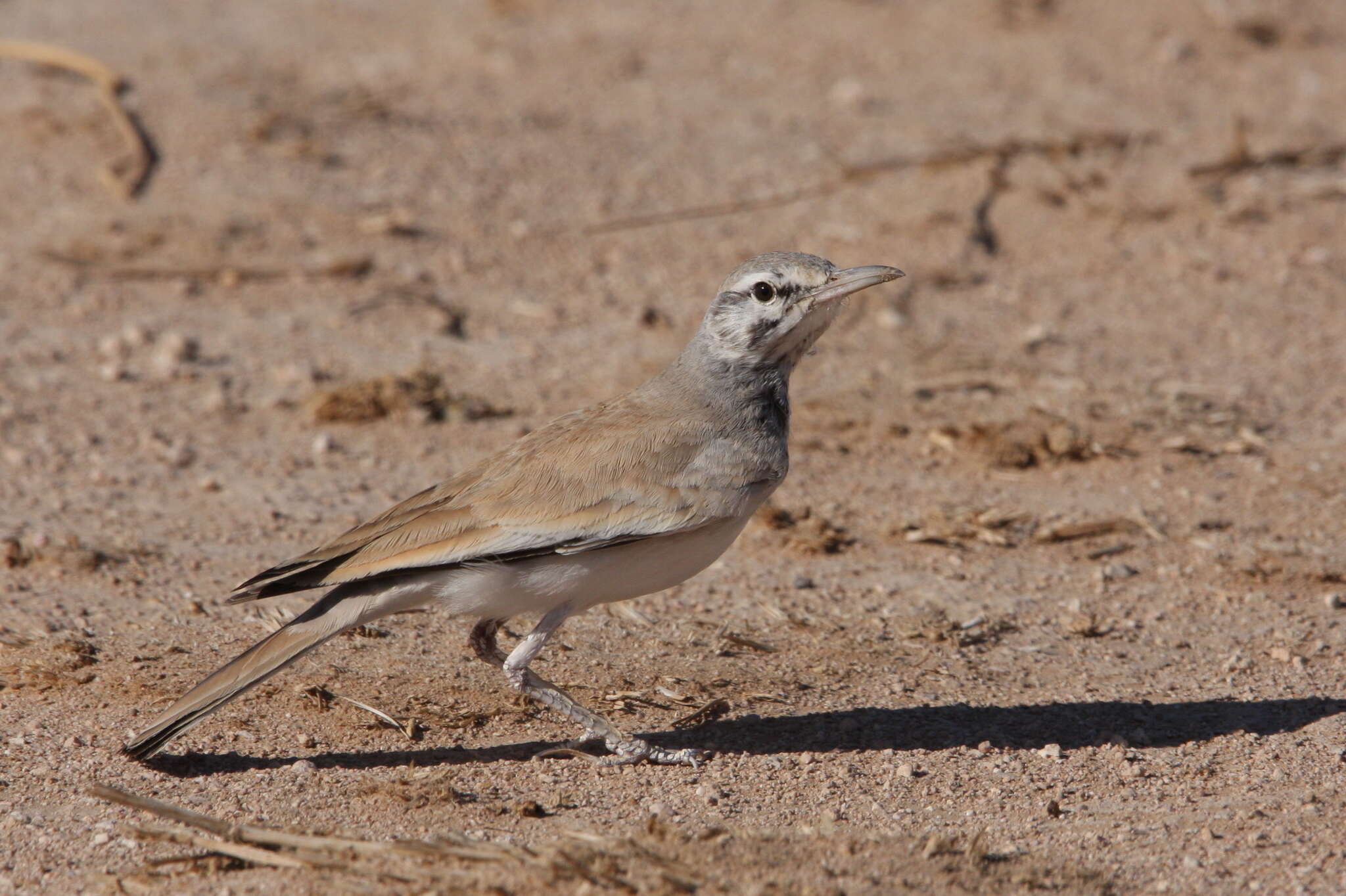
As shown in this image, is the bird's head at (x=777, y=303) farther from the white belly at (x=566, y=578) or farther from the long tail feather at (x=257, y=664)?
the long tail feather at (x=257, y=664)

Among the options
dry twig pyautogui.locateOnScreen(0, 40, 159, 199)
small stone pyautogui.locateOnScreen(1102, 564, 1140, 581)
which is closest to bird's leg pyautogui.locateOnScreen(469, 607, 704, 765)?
small stone pyautogui.locateOnScreen(1102, 564, 1140, 581)

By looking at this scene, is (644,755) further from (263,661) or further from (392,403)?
(392,403)

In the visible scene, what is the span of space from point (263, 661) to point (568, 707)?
44.5 inches

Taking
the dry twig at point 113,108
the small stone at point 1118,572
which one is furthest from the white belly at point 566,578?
the dry twig at point 113,108

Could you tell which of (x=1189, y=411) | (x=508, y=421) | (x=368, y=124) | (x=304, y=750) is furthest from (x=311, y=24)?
(x=304, y=750)

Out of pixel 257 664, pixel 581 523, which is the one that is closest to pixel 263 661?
pixel 257 664

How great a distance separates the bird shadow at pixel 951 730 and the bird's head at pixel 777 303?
1485 mm

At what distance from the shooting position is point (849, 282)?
6.13 metres

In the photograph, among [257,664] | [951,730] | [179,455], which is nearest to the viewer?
[257,664]

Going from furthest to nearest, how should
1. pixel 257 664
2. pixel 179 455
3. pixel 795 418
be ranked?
pixel 795 418 → pixel 179 455 → pixel 257 664

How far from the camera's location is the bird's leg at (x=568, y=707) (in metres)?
5.70

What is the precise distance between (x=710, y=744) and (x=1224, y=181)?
321 inches

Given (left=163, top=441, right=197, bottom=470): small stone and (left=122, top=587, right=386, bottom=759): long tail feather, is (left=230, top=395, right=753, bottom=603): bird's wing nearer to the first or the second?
(left=122, top=587, right=386, bottom=759): long tail feather

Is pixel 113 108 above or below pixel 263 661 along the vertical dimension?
above
